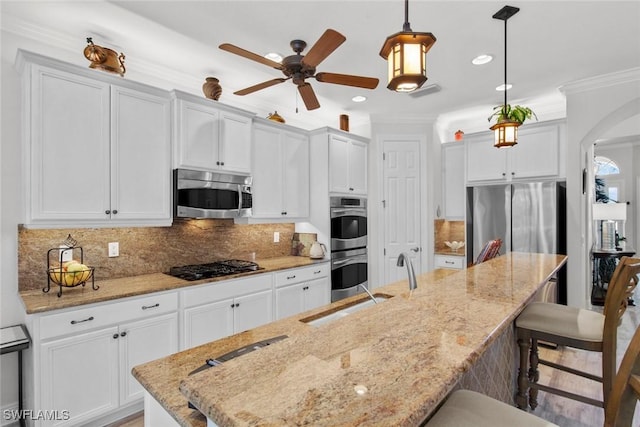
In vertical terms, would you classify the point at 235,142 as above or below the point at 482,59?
below

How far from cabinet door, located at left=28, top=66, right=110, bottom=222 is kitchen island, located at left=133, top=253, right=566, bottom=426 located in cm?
169

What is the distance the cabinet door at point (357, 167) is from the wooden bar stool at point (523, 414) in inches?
135

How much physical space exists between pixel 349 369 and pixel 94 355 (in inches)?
84.9

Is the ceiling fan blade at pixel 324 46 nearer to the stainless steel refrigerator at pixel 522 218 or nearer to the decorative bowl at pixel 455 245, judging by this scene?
the stainless steel refrigerator at pixel 522 218

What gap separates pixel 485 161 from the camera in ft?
14.3

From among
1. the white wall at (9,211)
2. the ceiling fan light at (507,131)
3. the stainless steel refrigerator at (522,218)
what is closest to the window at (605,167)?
the stainless steel refrigerator at (522,218)

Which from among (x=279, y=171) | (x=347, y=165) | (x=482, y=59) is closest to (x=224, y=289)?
(x=279, y=171)

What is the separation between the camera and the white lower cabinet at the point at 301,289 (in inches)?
134

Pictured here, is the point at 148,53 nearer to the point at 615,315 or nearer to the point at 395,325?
the point at 395,325

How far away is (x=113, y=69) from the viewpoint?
251 cm

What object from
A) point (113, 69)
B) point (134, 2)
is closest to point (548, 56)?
point (134, 2)

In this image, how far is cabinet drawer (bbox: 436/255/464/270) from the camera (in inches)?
180

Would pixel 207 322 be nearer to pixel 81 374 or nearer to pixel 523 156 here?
pixel 81 374

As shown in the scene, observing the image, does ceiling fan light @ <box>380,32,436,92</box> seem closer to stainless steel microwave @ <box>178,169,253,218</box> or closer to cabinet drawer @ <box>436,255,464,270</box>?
stainless steel microwave @ <box>178,169,253,218</box>
